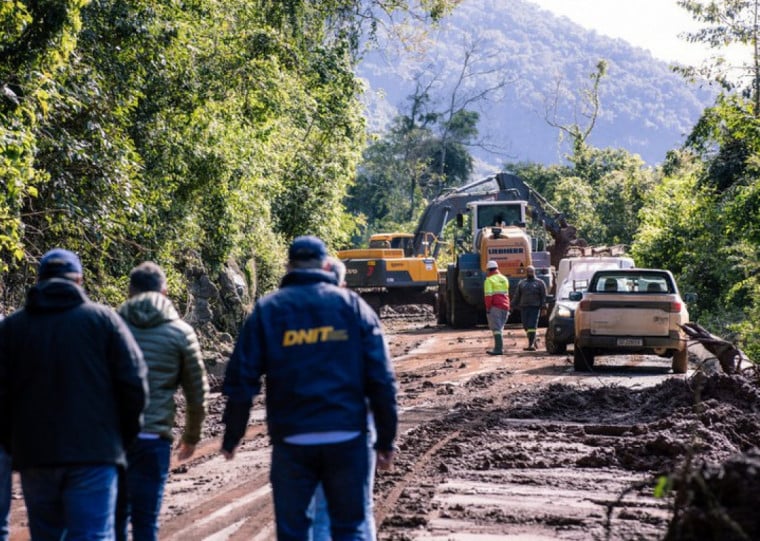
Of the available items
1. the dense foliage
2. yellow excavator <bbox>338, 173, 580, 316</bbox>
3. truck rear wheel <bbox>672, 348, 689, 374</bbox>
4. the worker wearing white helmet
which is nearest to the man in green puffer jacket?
the dense foliage

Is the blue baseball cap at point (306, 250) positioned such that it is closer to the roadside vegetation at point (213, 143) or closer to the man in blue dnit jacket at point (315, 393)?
the man in blue dnit jacket at point (315, 393)

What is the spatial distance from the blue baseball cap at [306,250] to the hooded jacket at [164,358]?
977mm

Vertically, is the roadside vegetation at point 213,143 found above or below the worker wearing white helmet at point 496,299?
above

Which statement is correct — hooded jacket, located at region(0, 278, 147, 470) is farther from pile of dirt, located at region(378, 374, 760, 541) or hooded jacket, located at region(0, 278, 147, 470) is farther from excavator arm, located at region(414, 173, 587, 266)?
excavator arm, located at region(414, 173, 587, 266)

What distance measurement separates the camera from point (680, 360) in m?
20.4

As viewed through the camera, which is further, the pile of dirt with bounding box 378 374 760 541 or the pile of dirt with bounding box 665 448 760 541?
the pile of dirt with bounding box 378 374 760 541

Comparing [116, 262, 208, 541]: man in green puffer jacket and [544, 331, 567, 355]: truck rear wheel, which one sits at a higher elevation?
[116, 262, 208, 541]: man in green puffer jacket

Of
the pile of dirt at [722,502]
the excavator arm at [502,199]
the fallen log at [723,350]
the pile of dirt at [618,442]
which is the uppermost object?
the excavator arm at [502,199]

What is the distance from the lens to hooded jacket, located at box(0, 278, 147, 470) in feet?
17.7

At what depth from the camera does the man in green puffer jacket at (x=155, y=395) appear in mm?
6426

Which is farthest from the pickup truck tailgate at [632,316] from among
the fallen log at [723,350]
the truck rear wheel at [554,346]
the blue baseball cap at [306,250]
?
the blue baseball cap at [306,250]

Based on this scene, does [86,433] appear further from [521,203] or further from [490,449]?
[521,203]

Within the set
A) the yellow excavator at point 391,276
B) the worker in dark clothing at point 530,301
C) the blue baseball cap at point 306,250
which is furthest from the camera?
the yellow excavator at point 391,276

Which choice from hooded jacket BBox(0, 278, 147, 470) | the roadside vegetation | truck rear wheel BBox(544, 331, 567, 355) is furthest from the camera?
truck rear wheel BBox(544, 331, 567, 355)
